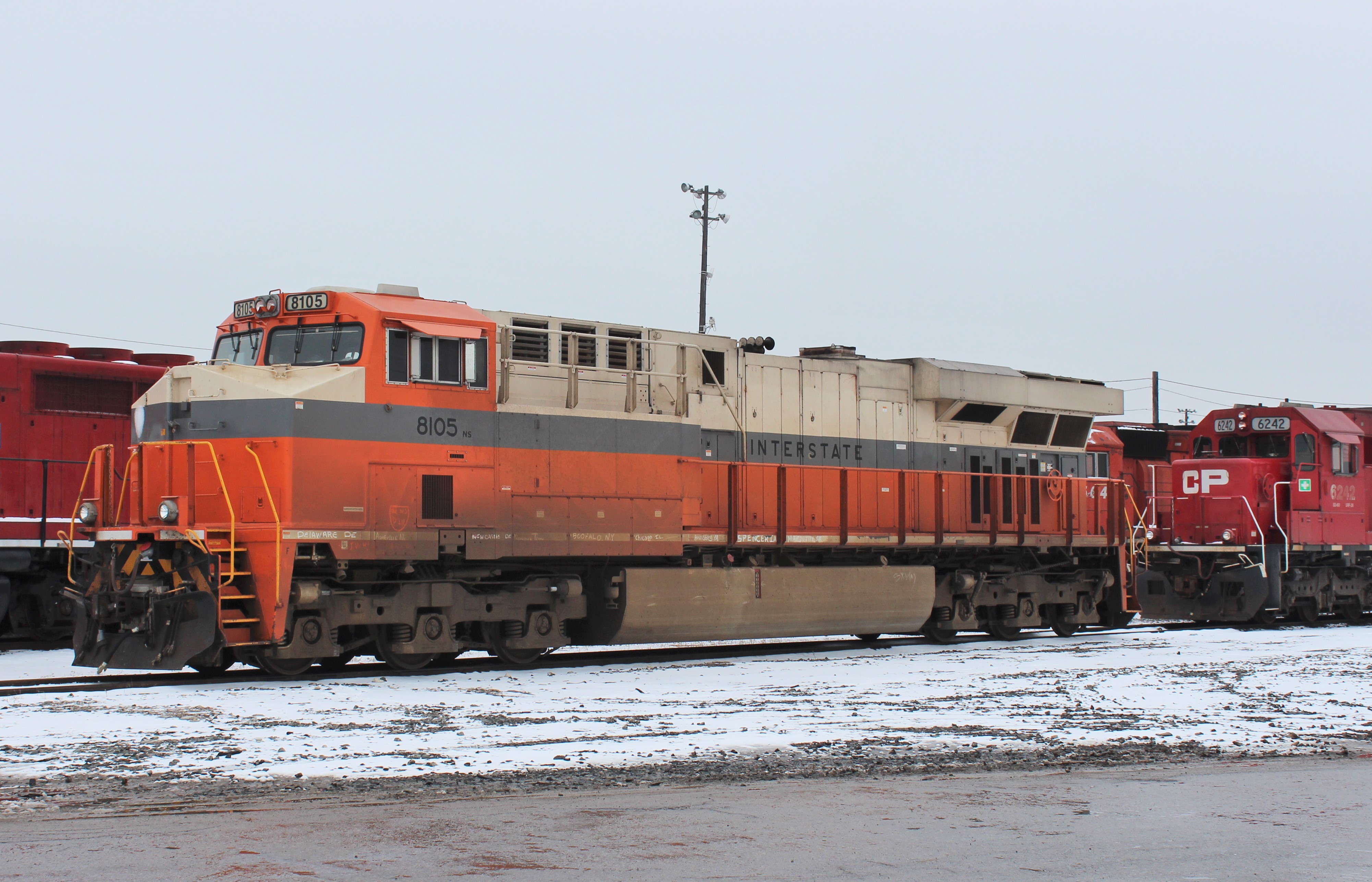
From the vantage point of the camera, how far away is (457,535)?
13.9 metres

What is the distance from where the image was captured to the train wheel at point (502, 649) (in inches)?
569

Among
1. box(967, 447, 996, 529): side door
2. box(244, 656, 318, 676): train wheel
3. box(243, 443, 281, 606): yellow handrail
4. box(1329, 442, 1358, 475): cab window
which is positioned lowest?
box(244, 656, 318, 676): train wheel

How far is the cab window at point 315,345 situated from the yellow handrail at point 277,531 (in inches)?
44.2

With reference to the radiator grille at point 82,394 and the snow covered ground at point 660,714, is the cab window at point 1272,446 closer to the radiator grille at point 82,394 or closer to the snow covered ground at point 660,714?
the snow covered ground at point 660,714

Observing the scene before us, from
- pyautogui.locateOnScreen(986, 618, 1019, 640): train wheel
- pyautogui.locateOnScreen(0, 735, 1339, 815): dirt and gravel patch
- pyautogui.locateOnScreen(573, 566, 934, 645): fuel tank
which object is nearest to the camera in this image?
pyautogui.locateOnScreen(0, 735, 1339, 815): dirt and gravel patch

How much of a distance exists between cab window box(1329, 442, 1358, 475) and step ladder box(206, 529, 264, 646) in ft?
58.0

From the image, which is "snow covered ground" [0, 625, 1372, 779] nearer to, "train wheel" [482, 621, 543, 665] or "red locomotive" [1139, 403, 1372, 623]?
"train wheel" [482, 621, 543, 665]

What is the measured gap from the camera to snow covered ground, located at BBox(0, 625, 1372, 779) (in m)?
8.59

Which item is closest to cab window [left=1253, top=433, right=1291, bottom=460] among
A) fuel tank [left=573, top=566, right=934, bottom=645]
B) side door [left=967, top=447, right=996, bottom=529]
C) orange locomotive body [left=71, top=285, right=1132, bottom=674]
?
orange locomotive body [left=71, top=285, right=1132, bottom=674]

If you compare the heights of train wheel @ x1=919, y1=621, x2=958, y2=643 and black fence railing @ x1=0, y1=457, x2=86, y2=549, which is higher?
black fence railing @ x1=0, y1=457, x2=86, y2=549

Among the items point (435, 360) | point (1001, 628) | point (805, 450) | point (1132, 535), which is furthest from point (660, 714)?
point (1132, 535)

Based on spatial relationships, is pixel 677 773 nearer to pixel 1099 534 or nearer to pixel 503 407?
pixel 503 407

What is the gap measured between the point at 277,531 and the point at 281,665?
1415mm

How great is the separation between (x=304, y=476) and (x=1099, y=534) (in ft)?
38.9
